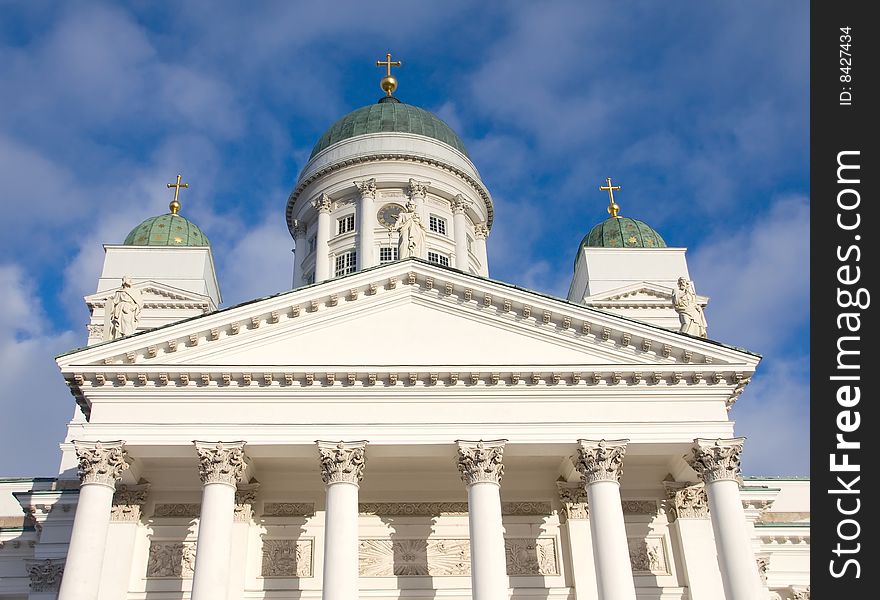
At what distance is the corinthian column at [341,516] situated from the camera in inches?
747

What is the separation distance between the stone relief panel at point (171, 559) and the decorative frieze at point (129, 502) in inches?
35.1

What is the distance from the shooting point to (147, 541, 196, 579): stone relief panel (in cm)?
2183

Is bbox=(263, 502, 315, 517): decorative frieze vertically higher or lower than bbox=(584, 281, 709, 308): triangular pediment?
lower

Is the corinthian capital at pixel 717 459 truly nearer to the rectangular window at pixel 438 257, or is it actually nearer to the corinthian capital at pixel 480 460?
the corinthian capital at pixel 480 460

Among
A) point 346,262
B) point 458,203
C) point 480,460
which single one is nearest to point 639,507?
point 480,460

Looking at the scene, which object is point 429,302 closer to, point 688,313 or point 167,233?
point 688,313

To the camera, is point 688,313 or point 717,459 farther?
point 688,313

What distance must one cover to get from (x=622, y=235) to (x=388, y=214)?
10201 millimetres

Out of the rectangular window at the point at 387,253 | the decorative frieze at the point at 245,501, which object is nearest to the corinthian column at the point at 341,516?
the decorative frieze at the point at 245,501

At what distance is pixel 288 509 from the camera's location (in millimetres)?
22875

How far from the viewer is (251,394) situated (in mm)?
21109

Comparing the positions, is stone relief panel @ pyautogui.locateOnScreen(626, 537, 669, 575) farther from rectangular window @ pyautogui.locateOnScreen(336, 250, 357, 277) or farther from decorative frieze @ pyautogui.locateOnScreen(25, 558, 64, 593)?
rectangular window @ pyautogui.locateOnScreen(336, 250, 357, 277)

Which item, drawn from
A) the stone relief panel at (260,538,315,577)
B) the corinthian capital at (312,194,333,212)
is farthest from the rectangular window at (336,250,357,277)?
the stone relief panel at (260,538,315,577)

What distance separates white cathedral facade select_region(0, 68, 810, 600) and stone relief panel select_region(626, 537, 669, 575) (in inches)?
1.6
